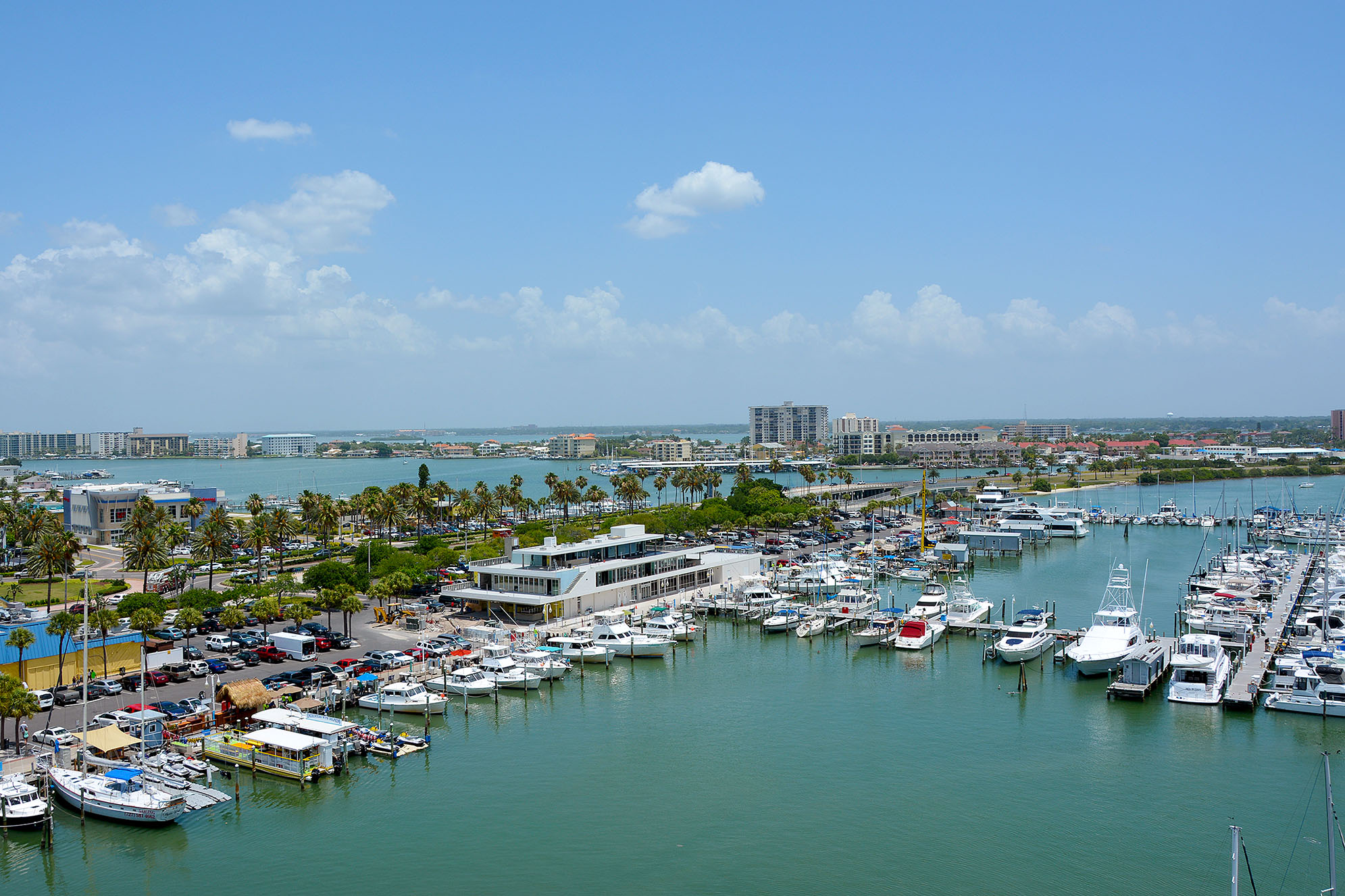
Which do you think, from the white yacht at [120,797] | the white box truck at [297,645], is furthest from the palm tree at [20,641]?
the white box truck at [297,645]

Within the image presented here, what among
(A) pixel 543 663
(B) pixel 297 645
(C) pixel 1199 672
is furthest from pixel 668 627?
(C) pixel 1199 672

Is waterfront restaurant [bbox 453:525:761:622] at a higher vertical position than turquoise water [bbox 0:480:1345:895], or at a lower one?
higher

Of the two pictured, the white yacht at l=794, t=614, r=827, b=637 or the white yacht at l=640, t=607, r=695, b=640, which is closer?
the white yacht at l=640, t=607, r=695, b=640

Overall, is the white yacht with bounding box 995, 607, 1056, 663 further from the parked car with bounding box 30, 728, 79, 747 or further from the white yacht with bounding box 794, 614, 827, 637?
the parked car with bounding box 30, 728, 79, 747

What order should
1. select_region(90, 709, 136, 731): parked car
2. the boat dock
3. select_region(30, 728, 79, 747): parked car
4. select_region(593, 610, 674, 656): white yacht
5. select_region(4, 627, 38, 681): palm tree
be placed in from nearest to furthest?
select_region(30, 728, 79, 747): parked car < select_region(90, 709, 136, 731): parked car < select_region(4, 627, 38, 681): palm tree < the boat dock < select_region(593, 610, 674, 656): white yacht

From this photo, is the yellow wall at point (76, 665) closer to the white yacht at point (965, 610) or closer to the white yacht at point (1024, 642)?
the white yacht at point (1024, 642)

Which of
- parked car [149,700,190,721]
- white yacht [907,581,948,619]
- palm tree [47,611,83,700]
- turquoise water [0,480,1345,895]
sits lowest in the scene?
turquoise water [0,480,1345,895]

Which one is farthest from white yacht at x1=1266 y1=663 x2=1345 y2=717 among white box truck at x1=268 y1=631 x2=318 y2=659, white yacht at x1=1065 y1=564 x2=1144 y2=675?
white box truck at x1=268 y1=631 x2=318 y2=659

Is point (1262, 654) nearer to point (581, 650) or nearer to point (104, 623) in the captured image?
point (581, 650)
